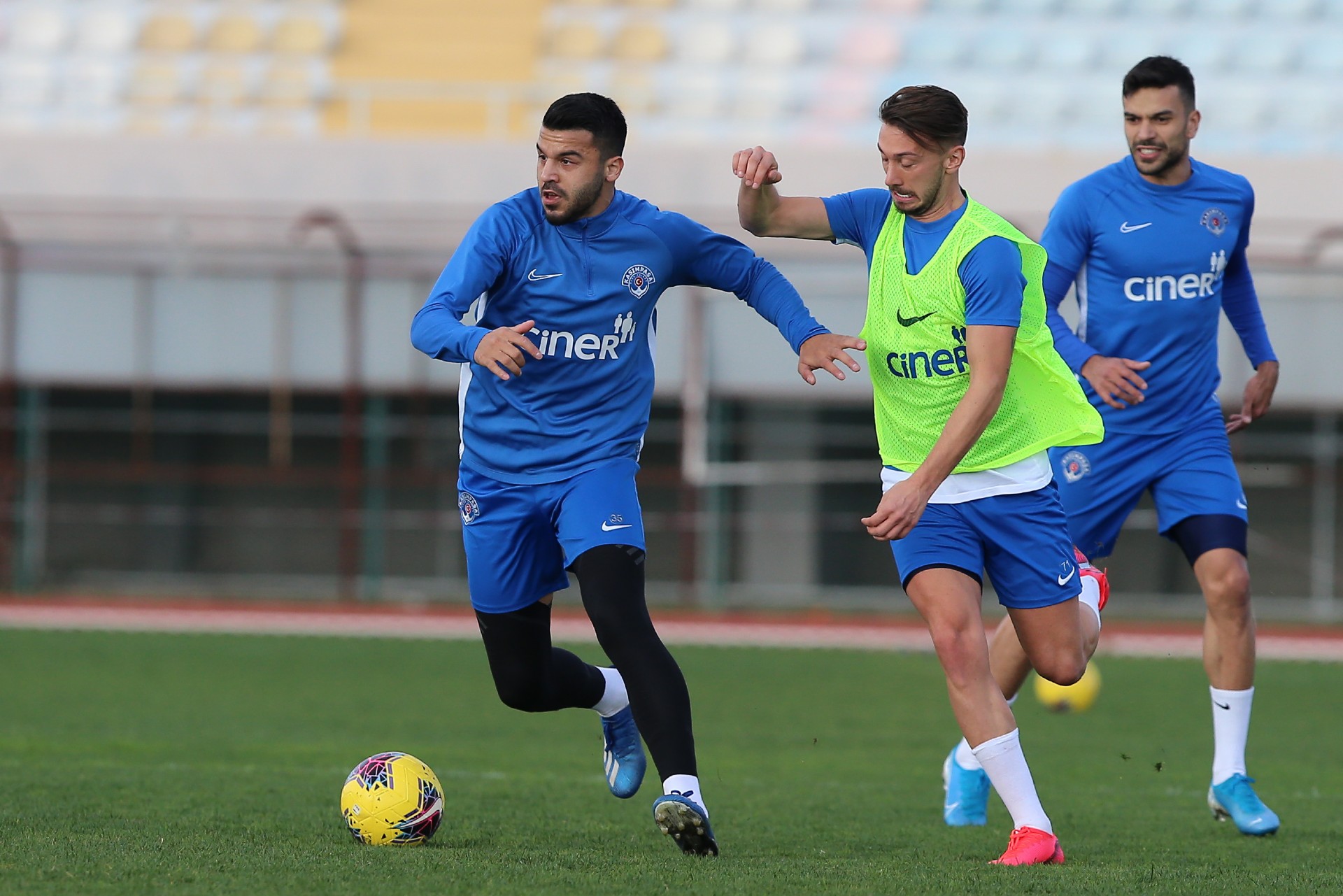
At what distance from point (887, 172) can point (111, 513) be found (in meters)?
18.2

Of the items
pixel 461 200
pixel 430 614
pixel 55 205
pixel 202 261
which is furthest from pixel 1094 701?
pixel 55 205

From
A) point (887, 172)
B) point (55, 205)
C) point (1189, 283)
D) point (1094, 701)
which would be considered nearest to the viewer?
point (887, 172)

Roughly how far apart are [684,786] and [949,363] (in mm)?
1348

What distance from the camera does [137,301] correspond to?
19.5 meters

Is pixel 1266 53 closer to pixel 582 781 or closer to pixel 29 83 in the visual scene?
pixel 29 83

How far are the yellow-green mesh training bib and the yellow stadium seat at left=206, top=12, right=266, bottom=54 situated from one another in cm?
2176

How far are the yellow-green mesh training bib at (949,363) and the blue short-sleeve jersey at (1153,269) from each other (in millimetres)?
956

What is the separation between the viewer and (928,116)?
4406 millimetres

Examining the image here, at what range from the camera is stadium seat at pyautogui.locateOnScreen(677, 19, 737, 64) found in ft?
81.5

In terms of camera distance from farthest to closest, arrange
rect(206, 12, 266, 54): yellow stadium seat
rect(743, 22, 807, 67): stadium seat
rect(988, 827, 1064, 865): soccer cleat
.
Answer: rect(743, 22, 807, 67): stadium seat, rect(206, 12, 266, 54): yellow stadium seat, rect(988, 827, 1064, 865): soccer cleat

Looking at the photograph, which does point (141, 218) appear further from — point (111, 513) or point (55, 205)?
point (111, 513)

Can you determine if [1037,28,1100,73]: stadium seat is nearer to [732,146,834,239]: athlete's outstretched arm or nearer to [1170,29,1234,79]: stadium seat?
[1170,29,1234,79]: stadium seat

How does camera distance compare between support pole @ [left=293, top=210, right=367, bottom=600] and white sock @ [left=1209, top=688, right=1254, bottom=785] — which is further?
support pole @ [left=293, top=210, right=367, bottom=600]

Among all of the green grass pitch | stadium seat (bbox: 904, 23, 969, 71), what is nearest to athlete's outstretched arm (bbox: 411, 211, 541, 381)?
the green grass pitch
